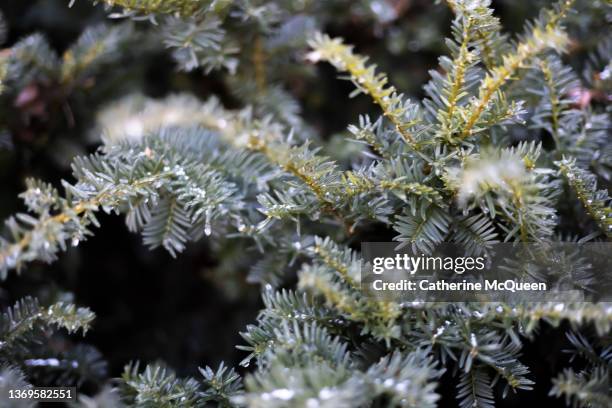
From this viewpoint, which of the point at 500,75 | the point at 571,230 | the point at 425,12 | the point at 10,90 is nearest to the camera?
the point at 500,75

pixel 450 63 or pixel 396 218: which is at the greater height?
pixel 450 63

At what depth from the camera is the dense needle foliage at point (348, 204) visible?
0.51 metres

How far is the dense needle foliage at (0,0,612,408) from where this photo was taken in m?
0.51

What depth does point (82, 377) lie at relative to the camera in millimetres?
689

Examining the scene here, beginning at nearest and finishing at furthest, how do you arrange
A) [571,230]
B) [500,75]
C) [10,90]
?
1. [500,75]
2. [571,230]
3. [10,90]

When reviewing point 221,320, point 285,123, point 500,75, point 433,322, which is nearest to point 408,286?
point 433,322

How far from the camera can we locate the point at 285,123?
0.84m

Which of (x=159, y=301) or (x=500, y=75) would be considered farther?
(x=159, y=301)

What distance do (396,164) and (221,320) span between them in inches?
20.1

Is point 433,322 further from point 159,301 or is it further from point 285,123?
point 159,301


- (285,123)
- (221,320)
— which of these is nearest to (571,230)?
(285,123)

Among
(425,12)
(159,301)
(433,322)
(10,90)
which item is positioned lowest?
(159,301)

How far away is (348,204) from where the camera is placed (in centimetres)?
61

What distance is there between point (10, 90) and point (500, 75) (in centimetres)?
68
